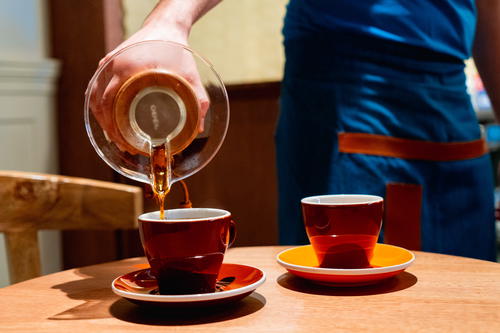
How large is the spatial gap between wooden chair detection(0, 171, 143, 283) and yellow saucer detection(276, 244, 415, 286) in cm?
42

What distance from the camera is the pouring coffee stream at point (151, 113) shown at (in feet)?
2.51

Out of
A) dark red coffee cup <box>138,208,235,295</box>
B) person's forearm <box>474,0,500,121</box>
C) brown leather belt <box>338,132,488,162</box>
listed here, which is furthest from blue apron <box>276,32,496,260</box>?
dark red coffee cup <box>138,208,235,295</box>

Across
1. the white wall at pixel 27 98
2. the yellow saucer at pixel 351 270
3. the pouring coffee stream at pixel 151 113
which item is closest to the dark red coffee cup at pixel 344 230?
the yellow saucer at pixel 351 270

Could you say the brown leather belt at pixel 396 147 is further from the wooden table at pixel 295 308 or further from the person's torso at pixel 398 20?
the wooden table at pixel 295 308

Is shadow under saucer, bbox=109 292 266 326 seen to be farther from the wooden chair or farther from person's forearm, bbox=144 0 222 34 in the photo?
the wooden chair

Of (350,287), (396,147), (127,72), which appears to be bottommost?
(350,287)

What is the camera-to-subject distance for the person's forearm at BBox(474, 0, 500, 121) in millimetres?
1324

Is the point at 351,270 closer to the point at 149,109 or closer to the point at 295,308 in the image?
the point at 295,308

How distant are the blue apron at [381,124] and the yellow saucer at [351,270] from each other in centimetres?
35

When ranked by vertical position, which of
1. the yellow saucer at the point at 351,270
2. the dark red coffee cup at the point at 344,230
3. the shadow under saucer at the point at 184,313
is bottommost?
the shadow under saucer at the point at 184,313

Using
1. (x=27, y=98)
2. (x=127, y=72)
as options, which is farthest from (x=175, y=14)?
(x=27, y=98)

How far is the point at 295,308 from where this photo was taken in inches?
25.0

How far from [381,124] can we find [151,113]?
50cm

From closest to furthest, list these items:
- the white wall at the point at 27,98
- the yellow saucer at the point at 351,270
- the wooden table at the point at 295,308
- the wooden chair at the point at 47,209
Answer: the wooden table at the point at 295,308 < the yellow saucer at the point at 351,270 < the wooden chair at the point at 47,209 < the white wall at the point at 27,98
